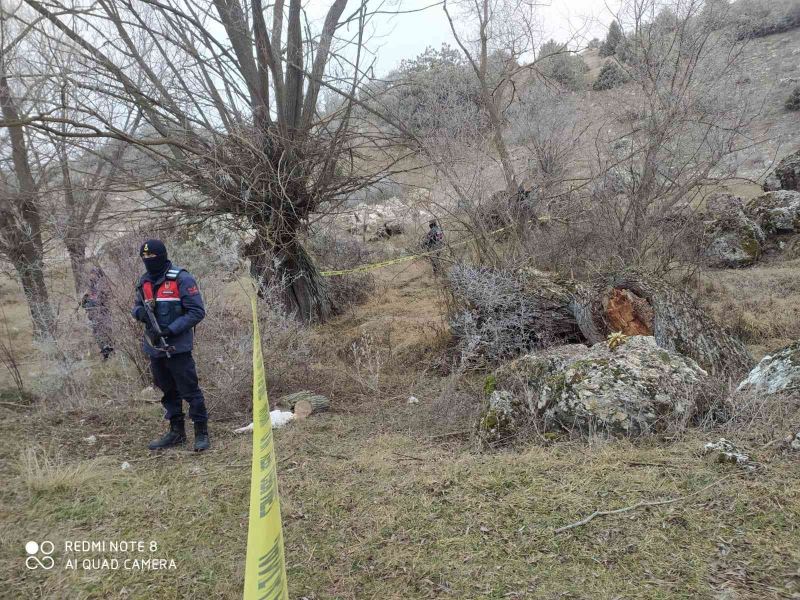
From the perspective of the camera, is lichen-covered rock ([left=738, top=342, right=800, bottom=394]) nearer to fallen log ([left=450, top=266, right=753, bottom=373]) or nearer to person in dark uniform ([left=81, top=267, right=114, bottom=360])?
fallen log ([left=450, top=266, right=753, bottom=373])

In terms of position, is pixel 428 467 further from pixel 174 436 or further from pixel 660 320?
pixel 660 320

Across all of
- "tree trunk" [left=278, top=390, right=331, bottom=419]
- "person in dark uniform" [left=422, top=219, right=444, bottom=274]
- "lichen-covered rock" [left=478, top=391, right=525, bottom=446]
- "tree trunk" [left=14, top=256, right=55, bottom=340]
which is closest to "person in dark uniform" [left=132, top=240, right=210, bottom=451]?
"tree trunk" [left=278, top=390, right=331, bottom=419]

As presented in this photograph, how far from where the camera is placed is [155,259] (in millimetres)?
4027

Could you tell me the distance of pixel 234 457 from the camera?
401 centimetres

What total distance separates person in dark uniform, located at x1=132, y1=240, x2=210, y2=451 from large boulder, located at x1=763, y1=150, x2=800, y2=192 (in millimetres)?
13751

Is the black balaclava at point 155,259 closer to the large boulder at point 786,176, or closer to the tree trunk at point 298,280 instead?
the tree trunk at point 298,280

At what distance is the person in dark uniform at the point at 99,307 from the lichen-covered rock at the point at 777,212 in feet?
38.3

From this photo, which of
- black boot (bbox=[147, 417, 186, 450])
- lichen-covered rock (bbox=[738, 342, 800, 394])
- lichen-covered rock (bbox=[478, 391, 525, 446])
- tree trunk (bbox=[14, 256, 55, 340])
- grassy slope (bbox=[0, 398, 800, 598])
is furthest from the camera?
tree trunk (bbox=[14, 256, 55, 340])

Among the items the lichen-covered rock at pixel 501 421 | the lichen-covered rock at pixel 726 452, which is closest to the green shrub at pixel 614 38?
the lichen-covered rock at pixel 501 421

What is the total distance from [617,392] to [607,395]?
66 millimetres

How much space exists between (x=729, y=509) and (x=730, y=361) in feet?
9.27

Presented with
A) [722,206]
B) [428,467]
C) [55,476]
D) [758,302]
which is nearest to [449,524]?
[428,467]

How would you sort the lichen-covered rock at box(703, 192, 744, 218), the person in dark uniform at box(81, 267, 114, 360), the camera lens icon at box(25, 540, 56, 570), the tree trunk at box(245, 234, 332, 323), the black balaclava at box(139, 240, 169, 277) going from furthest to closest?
the lichen-covered rock at box(703, 192, 744, 218) < the tree trunk at box(245, 234, 332, 323) < the person in dark uniform at box(81, 267, 114, 360) < the black balaclava at box(139, 240, 169, 277) < the camera lens icon at box(25, 540, 56, 570)

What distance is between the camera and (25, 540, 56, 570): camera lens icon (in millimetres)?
2629
